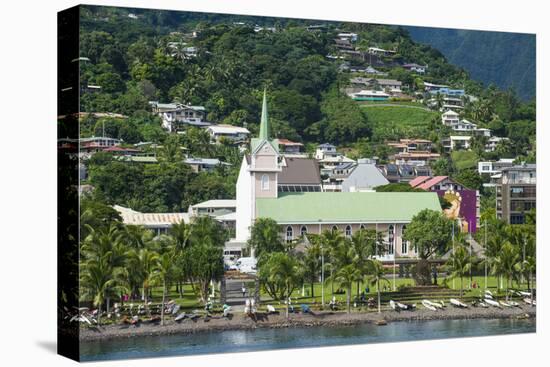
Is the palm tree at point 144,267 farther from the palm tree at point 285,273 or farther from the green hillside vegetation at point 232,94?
the palm tree at point 285,273

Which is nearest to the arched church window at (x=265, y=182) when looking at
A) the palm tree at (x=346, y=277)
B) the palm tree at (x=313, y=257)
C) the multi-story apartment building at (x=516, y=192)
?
the palm tree at (x=313, y=257)

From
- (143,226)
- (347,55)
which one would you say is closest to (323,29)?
(347,55)

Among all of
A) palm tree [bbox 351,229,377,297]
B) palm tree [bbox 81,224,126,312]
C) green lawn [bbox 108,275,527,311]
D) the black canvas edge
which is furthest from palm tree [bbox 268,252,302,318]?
the black canvas edge

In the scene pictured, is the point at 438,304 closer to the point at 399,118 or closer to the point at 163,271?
the point at 399,118

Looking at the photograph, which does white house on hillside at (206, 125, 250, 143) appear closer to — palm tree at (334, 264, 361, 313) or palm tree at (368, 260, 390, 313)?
palm tree at (334, 264, 361, 313)

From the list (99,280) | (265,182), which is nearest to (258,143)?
(265,182)
